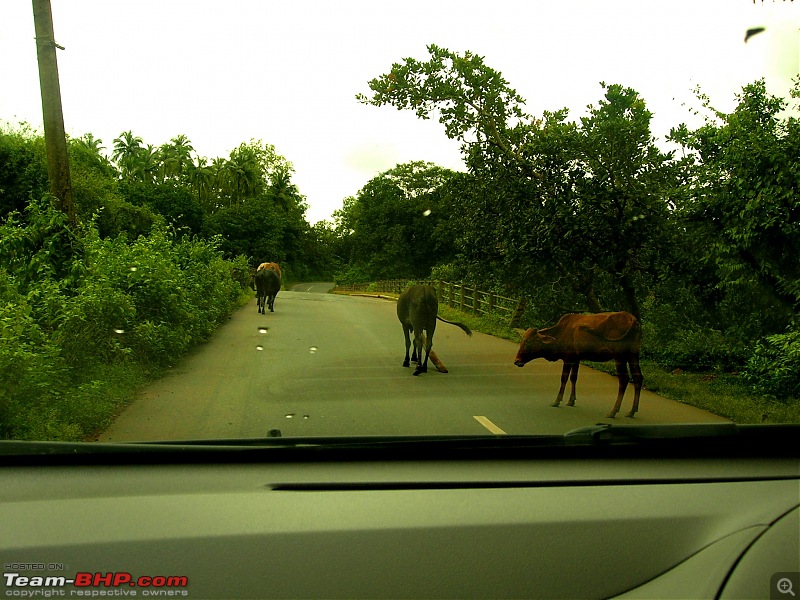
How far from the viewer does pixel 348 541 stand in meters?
2.22

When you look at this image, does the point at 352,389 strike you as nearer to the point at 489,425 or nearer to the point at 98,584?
the point at 489,425

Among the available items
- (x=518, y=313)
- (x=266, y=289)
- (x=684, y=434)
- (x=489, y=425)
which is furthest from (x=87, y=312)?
(x=684, y=434)

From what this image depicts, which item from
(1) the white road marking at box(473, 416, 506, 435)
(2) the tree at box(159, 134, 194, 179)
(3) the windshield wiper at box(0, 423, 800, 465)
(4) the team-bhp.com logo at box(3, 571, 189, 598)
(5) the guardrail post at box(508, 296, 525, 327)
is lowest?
(1) the white road marking at box(473, 416, 506, 435)

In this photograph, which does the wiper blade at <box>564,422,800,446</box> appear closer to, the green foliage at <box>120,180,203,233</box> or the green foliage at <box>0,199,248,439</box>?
the green foliage at <box>0,199,248,439</box>

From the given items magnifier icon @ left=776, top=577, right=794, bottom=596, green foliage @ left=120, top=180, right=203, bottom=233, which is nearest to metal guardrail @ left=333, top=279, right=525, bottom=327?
green foliage @ left=120, top=180, right=203, bottom=233

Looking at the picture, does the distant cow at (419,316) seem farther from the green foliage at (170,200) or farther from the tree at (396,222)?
the green foliage at (170,200)

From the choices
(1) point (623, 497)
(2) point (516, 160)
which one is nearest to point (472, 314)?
(2) point (516, 160)

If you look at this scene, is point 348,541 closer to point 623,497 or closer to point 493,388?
point 623,497

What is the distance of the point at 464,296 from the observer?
7.29m

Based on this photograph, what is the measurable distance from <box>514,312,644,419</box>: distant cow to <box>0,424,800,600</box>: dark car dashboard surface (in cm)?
288

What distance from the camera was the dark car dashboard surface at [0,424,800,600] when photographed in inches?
85.0

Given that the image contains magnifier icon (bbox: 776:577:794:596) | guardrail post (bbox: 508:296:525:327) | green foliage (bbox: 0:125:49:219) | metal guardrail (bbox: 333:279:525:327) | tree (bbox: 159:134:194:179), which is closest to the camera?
magnifier icon (bbox: 776:577:794:596)

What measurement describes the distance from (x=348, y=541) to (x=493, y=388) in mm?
4898

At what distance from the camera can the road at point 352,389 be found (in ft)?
15.7
